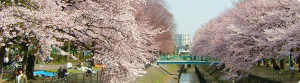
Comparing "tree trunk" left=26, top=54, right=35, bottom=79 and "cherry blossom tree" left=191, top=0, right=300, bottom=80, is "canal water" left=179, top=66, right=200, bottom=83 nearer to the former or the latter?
"cherry blossom tree" left=191, top=0, right=300, bottom=80

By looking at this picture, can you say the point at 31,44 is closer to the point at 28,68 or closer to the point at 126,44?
the point at 126,44

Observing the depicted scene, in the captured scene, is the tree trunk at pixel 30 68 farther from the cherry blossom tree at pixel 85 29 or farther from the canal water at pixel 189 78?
the canal water at pixel 189 78

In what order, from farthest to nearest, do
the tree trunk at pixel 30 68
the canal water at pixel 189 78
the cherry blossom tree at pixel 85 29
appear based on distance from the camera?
the canal water at pixel 189 78 < the tree trunk at pixel 30 68 < the cherry blossom tree at pixel 85 29

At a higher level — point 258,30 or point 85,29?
point 258,30

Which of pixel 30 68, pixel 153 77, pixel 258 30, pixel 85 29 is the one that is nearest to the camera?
pixel 85 29

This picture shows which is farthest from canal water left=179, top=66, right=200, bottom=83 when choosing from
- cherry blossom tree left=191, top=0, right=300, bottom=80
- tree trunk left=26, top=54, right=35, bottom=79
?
tree trunk left=26, top=54, right=35, bottom=79

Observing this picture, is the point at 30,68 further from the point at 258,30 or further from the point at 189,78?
the point at 189,78

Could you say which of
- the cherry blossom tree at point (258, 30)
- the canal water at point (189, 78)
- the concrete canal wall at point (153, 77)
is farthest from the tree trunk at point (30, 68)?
the canal water at point (189, 78)

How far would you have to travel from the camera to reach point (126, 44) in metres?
15.8

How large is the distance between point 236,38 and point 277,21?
17.1ft

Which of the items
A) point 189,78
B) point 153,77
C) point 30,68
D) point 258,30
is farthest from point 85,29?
point 189,78

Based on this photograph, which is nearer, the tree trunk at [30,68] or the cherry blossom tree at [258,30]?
the tree trunk at [30,68]

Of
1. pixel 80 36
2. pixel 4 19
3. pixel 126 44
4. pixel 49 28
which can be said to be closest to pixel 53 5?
pixel 49 28

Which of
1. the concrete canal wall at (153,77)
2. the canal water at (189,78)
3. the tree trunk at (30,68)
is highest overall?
the tree trunk at (30,68)
